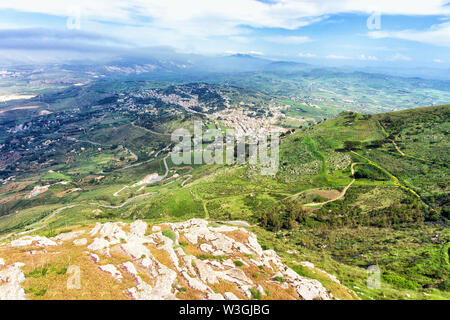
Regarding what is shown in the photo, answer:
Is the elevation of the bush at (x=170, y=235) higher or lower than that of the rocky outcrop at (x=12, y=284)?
lower

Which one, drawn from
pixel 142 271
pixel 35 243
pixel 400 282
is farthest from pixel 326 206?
pixel 35 243

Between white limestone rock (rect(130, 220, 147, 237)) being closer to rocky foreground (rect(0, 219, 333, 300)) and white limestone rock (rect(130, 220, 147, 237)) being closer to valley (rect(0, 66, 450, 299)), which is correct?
rocky foreground (rect(0, 219, 333, 300))

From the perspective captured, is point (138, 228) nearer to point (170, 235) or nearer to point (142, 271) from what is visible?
point (170, 235)

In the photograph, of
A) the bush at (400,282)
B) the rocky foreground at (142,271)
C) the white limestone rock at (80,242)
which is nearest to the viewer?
the rocky foreground at (142,271)

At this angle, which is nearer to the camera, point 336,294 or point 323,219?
point 336,294

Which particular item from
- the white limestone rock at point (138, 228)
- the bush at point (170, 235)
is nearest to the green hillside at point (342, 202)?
the bush at point (170, 235)

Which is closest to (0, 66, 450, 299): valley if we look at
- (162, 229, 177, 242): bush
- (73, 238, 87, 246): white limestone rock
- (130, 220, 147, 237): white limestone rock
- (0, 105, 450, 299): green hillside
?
(0, 105, 450, 299): green hillside

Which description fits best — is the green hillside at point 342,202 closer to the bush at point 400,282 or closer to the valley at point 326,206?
the bush at point 400,282
